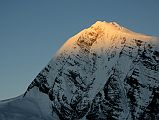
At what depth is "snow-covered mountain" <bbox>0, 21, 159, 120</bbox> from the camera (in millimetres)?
104875

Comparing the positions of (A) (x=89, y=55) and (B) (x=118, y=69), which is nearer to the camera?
(B) (x=118, y=69)

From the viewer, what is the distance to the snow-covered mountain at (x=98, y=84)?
4129 inches

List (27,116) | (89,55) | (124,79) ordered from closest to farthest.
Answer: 1. (27,116)
2. (124,79)
3. (89,55)

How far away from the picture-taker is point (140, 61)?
111188 millimetres

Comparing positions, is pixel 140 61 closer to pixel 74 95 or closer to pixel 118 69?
pixel 118 69

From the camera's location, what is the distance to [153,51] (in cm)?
11156

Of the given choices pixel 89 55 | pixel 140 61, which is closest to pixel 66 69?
pixel 89 55

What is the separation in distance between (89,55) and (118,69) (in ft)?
33.6

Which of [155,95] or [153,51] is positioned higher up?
[153,51]

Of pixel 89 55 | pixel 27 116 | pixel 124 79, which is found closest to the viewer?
pixel 27 116

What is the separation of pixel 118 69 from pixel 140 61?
16.6ft

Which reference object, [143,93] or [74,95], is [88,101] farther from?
[143,93]

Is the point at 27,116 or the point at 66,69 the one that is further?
the point at 66,69

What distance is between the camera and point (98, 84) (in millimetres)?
110375
